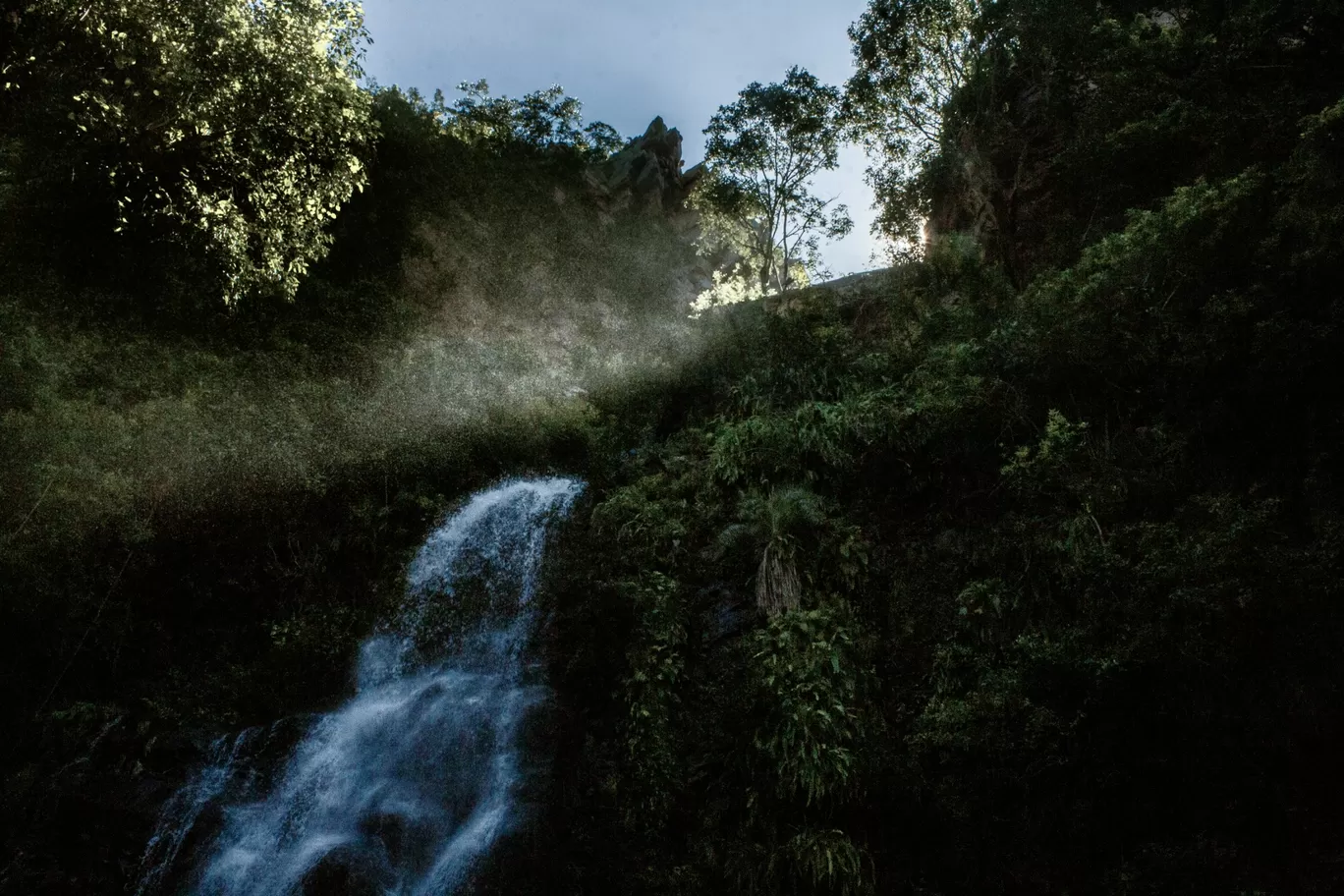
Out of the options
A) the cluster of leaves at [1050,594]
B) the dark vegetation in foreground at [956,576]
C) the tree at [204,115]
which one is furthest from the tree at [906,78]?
the tree at [204,115]

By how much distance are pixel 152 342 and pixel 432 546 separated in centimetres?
740

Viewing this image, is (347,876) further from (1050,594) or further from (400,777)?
(1050,594)

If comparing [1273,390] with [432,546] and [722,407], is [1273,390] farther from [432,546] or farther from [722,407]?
[432,546]

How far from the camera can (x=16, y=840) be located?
798 cm

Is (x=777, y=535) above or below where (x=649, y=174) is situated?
below

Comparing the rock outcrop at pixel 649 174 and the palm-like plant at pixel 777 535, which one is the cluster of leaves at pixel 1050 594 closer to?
the palm-like plant at pixel 777 535

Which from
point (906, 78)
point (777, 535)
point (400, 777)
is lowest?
point (400, 777)

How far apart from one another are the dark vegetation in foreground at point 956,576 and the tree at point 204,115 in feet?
12.2

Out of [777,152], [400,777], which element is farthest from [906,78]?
[400,777]

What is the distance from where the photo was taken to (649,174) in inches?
1113

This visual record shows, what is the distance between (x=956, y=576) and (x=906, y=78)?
13.7 metres

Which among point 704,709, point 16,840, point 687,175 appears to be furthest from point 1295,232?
point 687,175

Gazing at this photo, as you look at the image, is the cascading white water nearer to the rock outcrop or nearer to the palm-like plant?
the palm-like plant

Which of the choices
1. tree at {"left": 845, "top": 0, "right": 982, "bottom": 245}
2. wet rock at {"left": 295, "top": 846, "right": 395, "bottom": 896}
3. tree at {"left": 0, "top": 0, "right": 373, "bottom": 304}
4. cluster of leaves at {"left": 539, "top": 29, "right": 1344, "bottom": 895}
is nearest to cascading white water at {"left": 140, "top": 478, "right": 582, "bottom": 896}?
wet rock at {"left": 295, "top": 846, "right": 395, "bottom": 896}
